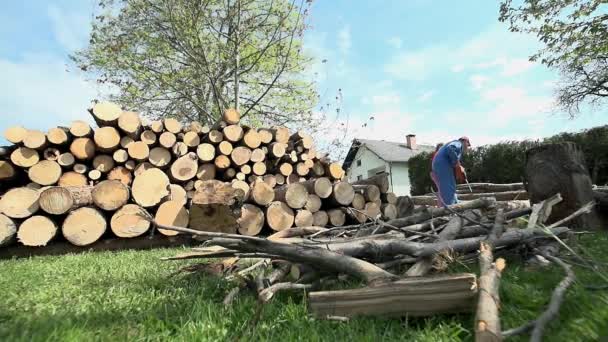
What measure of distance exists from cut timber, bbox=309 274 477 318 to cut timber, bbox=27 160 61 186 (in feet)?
17.9

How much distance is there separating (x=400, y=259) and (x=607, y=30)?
51.3 ft

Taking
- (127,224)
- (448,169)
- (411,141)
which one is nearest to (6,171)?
(127,224)

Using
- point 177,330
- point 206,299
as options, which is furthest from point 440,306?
point 206,299

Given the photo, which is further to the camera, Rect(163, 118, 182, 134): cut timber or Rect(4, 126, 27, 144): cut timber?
Rect(163, 118, 182, 134): cut timber

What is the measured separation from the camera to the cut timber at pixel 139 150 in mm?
5902

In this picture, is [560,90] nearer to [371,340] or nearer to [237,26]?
[237,26]

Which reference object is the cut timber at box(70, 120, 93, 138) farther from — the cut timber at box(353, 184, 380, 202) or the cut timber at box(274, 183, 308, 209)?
the cut timber at box(353, 184, 380, 202)

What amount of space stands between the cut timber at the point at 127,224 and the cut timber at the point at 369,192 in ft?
10.7

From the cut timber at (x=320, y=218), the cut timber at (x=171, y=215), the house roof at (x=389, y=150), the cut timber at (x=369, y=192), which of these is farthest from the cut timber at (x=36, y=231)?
the house roof at (x=389, y=150)

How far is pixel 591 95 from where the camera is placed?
20.7 meters

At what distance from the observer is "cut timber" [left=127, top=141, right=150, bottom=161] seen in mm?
5902

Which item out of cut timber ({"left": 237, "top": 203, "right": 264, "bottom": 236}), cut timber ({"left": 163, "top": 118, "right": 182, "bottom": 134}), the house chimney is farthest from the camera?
the house chimney

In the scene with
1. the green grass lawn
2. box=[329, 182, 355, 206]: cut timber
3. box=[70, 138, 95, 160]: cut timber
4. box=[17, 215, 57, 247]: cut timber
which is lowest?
the green grass lawn

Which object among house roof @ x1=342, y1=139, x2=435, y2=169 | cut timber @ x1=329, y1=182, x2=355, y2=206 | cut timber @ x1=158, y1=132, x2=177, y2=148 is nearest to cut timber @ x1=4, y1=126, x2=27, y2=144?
cut timber @ x1=158, y1=132, x2=177, y2=148
